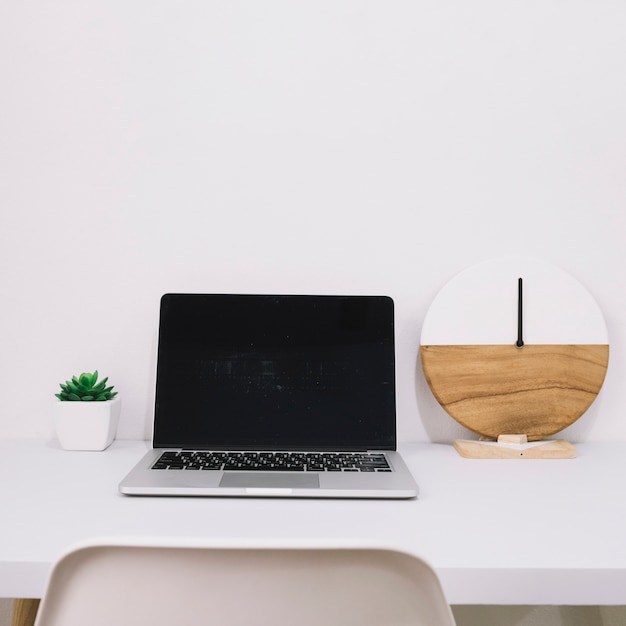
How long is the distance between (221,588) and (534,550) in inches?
14.8

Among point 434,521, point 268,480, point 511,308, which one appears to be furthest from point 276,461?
point 511,308

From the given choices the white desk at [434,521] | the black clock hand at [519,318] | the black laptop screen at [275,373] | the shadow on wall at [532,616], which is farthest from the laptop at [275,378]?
the shadow on wall at [532,616]

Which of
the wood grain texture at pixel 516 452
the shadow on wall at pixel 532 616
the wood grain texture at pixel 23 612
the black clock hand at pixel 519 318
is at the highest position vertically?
the black clock hand at pixel 519 318

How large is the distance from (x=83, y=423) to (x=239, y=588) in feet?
2.30

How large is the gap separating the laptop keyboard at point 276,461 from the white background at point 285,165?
0.69ft

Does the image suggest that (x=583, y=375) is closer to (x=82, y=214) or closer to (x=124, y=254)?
(x=124, y=254)

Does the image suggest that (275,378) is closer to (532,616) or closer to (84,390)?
(84,390)

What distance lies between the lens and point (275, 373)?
1.07 m

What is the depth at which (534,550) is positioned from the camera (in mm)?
660

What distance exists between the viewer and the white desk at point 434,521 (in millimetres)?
618

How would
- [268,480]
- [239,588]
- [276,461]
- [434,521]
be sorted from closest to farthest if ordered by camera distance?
[239,588], [434,521], [268,480], [276,461]

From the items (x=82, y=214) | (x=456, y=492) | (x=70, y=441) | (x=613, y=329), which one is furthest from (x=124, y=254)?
(x=613, y=329)

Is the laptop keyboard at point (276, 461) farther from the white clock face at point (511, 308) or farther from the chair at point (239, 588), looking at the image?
the chair at point (239, 588)

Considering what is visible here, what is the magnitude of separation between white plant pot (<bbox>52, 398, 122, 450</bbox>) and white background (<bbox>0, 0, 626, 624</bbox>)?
102 mm
